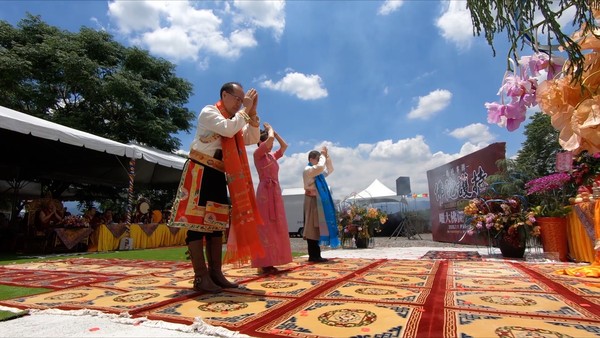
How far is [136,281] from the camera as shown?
2938 millimetres

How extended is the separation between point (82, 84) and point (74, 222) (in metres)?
9.67

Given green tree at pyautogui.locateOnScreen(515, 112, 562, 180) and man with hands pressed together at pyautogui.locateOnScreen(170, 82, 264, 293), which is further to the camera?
green tree at pyautogui.locateOnScreen(515, 112, 562, 180)

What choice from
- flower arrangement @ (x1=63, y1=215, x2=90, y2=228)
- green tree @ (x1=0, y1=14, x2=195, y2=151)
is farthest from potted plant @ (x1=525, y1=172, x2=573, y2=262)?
green tree @ (x1=0, y1=14, x2=195, y2=151)

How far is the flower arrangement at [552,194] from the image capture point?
175 inches

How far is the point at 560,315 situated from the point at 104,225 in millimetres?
9222

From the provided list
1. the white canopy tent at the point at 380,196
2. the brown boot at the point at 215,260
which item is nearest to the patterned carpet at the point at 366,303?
the brown boot at the point at 215,260

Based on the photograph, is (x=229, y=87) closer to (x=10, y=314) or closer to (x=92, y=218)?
(x=10, y=314)

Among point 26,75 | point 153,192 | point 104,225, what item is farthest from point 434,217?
point 26,75

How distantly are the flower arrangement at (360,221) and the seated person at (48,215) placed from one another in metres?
6.78

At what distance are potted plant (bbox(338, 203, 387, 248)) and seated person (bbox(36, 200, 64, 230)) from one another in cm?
679

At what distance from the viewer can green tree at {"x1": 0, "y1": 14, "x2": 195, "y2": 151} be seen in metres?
15.0

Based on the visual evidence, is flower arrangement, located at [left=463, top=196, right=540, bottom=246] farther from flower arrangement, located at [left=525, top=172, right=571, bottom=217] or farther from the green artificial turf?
the green artificial turf

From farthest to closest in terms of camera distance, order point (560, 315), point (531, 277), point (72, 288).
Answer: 1. point (531, 277)
2. point (72, 288)
3. point (560, 315)

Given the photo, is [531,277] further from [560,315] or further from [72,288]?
[72,288]
